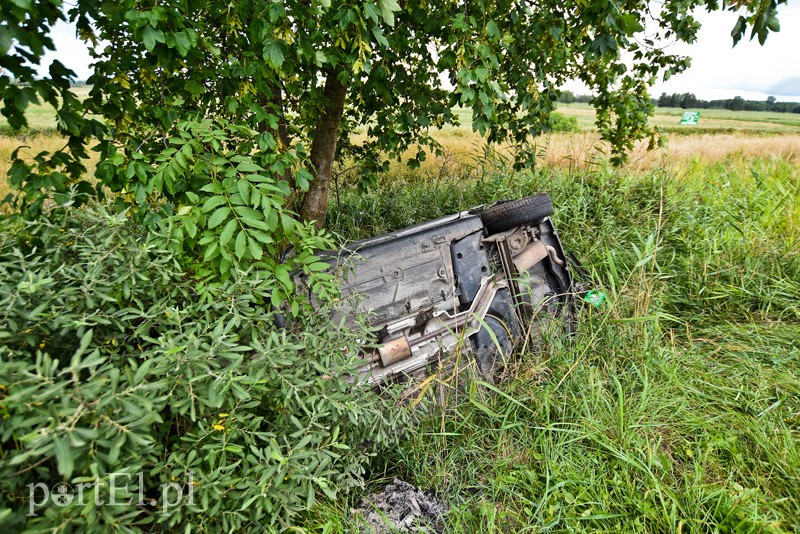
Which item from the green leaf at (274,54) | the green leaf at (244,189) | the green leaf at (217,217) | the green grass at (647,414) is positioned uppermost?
the green leaf at (274,54)

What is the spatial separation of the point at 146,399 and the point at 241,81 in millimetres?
1857

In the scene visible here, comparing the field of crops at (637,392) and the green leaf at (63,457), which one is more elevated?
the green leaf at (63,457)

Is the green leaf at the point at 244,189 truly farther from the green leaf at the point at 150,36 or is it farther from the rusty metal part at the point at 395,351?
the rusty metal part at the point at 395,351

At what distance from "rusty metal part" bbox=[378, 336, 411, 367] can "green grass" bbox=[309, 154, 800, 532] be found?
1.31 feet

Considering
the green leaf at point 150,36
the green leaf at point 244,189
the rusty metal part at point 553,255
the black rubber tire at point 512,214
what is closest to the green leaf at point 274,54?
the green leaf at point 150,36

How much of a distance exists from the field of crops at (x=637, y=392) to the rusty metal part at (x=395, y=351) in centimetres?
37

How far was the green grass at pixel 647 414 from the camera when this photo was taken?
6.47 ft

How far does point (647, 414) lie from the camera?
8.08 feet

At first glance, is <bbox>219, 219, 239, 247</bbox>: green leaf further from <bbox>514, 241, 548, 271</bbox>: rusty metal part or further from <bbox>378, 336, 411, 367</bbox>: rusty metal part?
<bbox>514, 241, 548, 271</bbox>: rusty metal part

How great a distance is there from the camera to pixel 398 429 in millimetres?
2318

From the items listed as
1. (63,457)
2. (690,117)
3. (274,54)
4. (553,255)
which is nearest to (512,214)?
(553,255)

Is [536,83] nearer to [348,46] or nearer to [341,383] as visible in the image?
[348,46]

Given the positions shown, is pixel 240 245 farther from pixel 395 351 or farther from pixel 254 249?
pixel 395 351

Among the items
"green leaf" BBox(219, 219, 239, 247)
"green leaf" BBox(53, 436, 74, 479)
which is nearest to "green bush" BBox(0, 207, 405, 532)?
"green leaf" BBox(53, 436, 74, 479)
